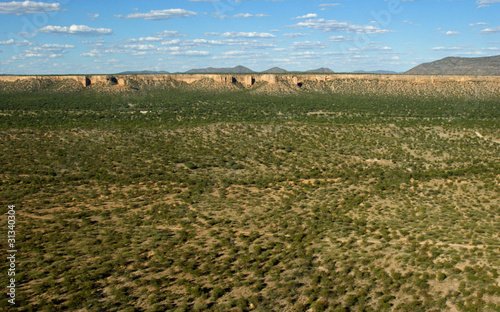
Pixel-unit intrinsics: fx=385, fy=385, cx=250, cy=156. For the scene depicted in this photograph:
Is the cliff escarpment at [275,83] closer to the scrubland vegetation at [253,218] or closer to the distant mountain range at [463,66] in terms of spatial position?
the scrubland vegetation at [253,218]

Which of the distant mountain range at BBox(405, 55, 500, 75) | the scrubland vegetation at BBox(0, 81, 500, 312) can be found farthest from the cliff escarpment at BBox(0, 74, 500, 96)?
the distant mountain range at BBox(405, 55, 500, 75)

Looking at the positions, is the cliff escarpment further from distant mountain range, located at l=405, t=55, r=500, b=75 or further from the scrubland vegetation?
distant mountain range, located at l=405, t=55, r=500, b=75

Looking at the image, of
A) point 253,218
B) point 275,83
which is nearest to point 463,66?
point 275,83

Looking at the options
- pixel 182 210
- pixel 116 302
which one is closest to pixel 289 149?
pixel 182 210

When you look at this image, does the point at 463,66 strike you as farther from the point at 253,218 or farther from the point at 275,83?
the point at 253,218

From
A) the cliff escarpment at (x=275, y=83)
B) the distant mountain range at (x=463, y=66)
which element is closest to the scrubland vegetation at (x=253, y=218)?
the cliff escarpment at (x=275, y=83)

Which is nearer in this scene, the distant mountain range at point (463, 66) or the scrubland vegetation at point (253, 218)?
the scrubland vegetation at point (253, 218)
